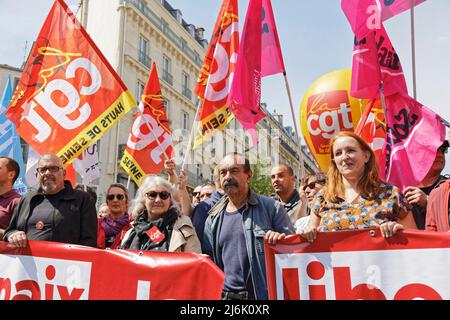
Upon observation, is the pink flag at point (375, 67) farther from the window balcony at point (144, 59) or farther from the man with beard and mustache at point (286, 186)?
the window balcony at point (144, 59)

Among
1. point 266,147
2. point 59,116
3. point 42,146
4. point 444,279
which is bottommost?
point 444,279

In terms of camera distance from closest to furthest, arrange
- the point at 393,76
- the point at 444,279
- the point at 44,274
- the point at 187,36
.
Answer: the point at 444,279, the point at 44,274, the point at 393,76, the point at 187,36

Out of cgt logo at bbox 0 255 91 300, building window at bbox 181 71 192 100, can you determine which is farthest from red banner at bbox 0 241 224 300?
building window at bbox 181 71 192 100

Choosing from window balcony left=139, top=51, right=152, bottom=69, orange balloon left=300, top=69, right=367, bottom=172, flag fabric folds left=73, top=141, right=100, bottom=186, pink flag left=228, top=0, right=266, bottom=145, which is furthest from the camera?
window balcony left=139, top=51, right=152, bottom=69

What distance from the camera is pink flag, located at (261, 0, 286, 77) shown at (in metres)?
5.80

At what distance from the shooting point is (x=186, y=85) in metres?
30.9

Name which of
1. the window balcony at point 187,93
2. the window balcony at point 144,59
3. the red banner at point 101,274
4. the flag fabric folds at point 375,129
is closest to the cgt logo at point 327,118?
the flag fabric folds at point 375,129

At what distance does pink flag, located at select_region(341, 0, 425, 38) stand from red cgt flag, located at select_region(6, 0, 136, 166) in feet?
9.31

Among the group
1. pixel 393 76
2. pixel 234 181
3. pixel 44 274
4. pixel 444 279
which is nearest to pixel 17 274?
pixel 44 274

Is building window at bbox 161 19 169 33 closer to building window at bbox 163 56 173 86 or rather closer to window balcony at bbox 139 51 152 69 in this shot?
building window at bbox 163 56 173 86

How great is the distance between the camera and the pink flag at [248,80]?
5312 millimetres

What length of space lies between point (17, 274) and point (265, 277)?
185 centimetres

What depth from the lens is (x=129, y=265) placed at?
2.99m
